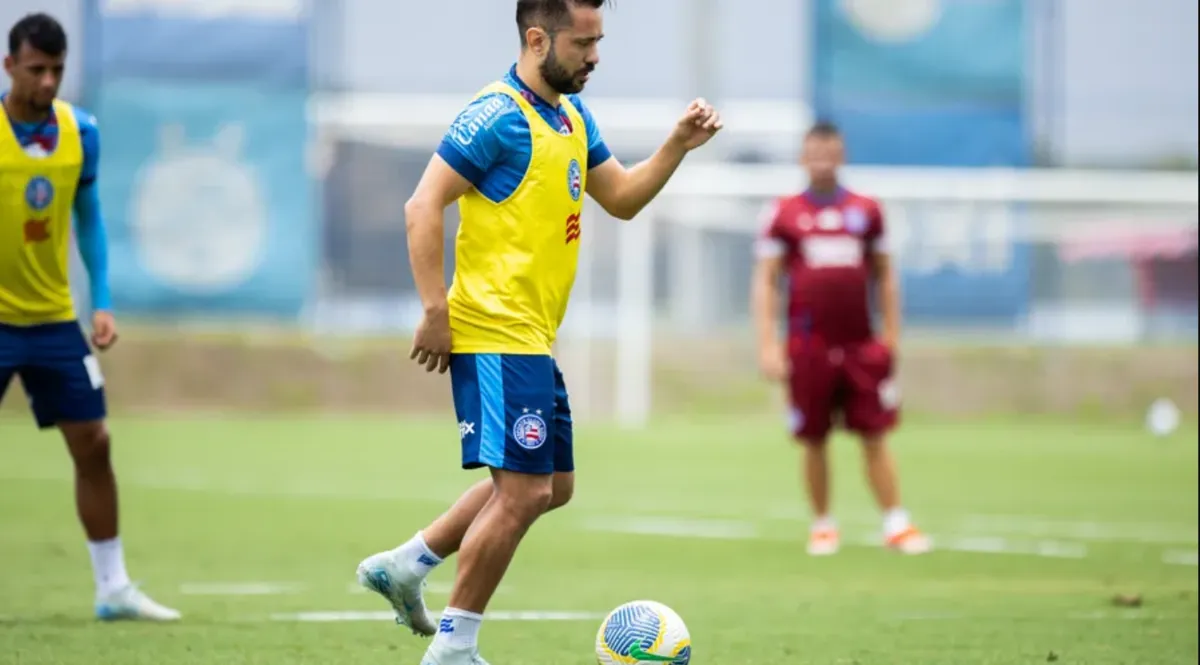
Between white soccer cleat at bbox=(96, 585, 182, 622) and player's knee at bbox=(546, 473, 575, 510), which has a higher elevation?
player's knee at bbox=(546, 473, 575, 510)

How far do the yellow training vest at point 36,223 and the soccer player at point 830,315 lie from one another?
15.5 ft

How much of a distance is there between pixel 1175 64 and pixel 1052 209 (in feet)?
8.11

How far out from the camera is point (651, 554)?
10.6m

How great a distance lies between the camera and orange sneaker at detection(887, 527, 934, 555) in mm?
10750

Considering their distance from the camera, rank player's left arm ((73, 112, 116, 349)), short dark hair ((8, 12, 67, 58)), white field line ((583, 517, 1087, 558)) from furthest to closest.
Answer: white field line ((583, 517, 1087, 558)) < player's left arm ((73, 112, 116, 349)) < short dark hair ((8, 12, 67, 58))

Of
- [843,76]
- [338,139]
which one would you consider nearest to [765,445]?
[843,76]

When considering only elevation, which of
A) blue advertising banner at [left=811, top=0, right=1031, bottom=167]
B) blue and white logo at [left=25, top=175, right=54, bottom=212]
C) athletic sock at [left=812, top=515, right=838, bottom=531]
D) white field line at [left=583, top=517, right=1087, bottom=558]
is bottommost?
white field line at [left=583, top=517, right=1087, bottom=558]

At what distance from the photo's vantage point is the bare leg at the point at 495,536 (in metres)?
5.81

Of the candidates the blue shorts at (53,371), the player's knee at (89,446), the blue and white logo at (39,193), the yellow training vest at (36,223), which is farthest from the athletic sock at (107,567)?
the blue and white logo at (39,193)

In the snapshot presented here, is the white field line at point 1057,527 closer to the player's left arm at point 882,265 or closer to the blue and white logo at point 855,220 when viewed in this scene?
the player's left arm at point 882,265

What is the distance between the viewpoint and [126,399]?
2325 cm

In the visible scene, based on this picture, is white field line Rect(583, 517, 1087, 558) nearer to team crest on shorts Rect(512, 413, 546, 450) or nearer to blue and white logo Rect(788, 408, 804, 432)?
blue and white logo Rect(788, 408, 804, 432)

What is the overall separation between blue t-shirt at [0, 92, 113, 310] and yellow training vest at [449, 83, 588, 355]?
2.40 metres

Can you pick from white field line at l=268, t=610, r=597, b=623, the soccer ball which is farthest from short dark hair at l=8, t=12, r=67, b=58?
the soccer ball
